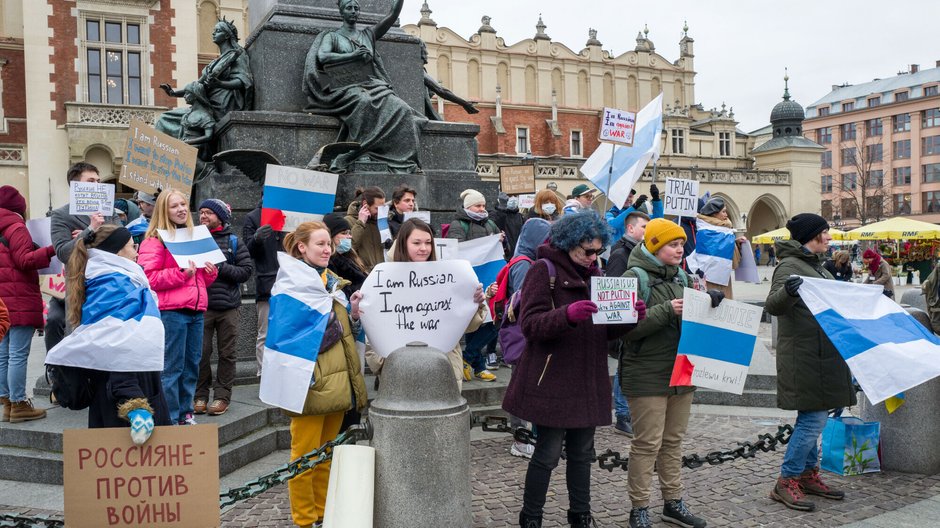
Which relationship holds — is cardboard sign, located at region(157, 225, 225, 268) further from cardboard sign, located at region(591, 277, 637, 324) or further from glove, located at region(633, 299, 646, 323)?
glove, located at region(633, 299, 646, 323)

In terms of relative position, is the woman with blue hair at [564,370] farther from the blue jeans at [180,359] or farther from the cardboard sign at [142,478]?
the blue jeans at [180,359]

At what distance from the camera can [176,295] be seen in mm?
5184

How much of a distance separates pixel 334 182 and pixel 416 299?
296 cm

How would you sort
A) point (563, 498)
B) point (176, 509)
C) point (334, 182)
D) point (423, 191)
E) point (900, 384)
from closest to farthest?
point (176, 509) → point (900, 384) → point (563, 498) → point (334, 182) → point (423, 191)

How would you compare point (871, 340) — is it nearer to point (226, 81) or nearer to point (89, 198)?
point (89, 198)

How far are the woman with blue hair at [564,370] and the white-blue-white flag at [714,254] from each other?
3648 mm

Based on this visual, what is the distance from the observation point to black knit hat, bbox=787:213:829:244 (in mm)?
5035

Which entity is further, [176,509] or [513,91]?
[513,91]

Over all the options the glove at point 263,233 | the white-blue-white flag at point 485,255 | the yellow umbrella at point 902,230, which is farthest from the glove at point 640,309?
the yellow umbrella at point 902,230

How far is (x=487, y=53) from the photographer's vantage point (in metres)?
59.4

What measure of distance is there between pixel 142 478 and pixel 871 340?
425 cm

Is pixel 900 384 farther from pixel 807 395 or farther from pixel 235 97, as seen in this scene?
pixel 235 97

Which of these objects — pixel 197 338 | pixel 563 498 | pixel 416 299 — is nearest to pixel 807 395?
pixel 563 498

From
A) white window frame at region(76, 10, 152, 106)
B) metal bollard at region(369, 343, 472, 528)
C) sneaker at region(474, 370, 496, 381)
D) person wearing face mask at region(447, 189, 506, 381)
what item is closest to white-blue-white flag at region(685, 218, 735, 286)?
person wearing face mask at region(447, 189, 506, 381)
